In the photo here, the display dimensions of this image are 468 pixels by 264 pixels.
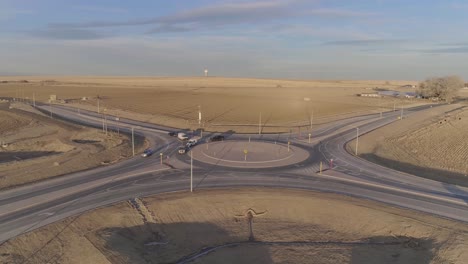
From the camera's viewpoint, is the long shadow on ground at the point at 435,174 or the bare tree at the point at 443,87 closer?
the long shadow on ground at the point at 435,174

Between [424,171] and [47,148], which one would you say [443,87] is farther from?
[47,148]

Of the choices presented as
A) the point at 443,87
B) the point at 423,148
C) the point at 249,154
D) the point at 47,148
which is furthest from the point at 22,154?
the point at 443,87

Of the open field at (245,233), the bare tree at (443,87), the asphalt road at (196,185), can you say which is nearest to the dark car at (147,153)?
the asphalt road at (196,185)

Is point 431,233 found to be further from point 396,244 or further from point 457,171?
point 457,171

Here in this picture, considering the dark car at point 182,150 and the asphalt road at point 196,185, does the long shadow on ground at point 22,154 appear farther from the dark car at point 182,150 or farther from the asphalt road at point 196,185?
the dark car at point 182,150

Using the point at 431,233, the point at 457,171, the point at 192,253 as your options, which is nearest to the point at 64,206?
the point at 192,253

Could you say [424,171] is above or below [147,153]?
below
